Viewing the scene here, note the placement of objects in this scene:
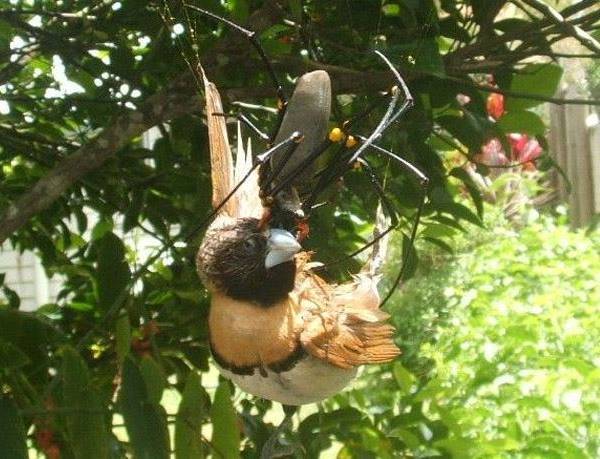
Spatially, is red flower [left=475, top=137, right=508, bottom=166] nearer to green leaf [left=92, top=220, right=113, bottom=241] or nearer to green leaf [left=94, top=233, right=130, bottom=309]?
green leaf [left=94, top=233, right=130, bottom=309]

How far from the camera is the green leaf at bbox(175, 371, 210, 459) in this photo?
579 mm

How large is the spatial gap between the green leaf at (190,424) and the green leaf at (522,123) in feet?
1.20

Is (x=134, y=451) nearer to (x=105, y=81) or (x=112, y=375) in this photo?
(x=112, y=375)

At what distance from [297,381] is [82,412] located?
0.72 ft

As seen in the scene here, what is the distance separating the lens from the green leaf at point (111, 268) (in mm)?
778

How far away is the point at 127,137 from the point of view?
0.72 meters

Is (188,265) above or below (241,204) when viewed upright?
below

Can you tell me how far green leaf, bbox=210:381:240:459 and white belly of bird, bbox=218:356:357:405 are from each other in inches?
4.9

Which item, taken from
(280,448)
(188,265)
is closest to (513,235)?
(188,265)

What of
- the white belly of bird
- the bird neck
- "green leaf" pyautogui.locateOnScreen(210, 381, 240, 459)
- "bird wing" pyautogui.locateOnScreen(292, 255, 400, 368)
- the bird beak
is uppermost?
the bird beak

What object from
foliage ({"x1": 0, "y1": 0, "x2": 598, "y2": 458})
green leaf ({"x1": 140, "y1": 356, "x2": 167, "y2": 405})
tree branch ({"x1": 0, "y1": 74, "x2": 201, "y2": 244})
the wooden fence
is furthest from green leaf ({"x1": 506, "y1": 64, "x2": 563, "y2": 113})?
the wooden fence

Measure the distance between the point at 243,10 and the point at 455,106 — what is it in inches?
7.7

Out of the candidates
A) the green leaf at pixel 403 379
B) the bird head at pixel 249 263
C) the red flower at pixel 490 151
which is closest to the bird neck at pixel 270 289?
the bird head at pixel 249 263

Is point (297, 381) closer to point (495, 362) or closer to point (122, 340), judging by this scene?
point (122, 340)
